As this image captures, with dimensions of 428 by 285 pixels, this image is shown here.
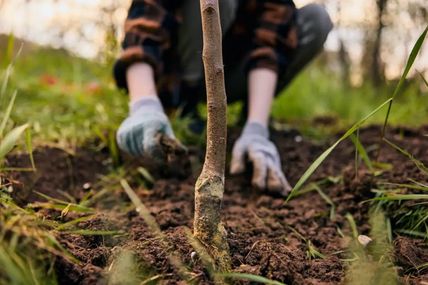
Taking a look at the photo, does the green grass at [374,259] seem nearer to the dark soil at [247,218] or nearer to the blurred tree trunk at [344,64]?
the dark soil at [247,218]

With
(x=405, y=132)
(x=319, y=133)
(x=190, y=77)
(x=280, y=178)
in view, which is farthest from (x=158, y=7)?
(x=405, y=132)

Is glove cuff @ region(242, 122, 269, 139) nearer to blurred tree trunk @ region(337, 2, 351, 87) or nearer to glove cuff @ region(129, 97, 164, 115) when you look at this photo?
glove cuff @ region(129, 97, 164, 115)

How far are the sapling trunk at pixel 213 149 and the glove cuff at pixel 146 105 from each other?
0.57 m

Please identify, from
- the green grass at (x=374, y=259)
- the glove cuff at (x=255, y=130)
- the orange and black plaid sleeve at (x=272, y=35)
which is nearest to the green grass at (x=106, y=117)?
the green grass at (x=374, y=259)

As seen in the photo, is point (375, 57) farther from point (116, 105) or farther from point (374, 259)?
point (374, 259)

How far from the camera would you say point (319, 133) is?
89.6 inches

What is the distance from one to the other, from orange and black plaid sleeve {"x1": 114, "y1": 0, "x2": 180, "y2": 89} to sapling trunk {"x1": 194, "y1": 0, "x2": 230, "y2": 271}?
29.9 inches

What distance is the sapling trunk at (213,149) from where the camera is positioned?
0.90 meters

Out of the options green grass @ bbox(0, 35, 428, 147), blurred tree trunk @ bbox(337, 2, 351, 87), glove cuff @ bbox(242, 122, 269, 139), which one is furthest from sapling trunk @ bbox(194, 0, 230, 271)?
blurred tree trunk @ bbox(337, 2, 351, 87)

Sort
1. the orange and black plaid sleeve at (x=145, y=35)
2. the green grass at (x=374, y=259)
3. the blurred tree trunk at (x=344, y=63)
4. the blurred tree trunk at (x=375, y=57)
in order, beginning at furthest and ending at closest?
the blurred tree trunk at (x=344, y=63), the blurred tree trunk at (x=375, y=57), the orange and black plaid sleeve at (x=145, y=35), the green grass at (x=374, y=259)

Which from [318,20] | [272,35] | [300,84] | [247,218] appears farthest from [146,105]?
[300,84]

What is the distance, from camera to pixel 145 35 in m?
1.66

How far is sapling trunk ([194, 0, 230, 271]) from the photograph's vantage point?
2.95 ft

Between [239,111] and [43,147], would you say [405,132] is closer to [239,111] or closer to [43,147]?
[239,111]
